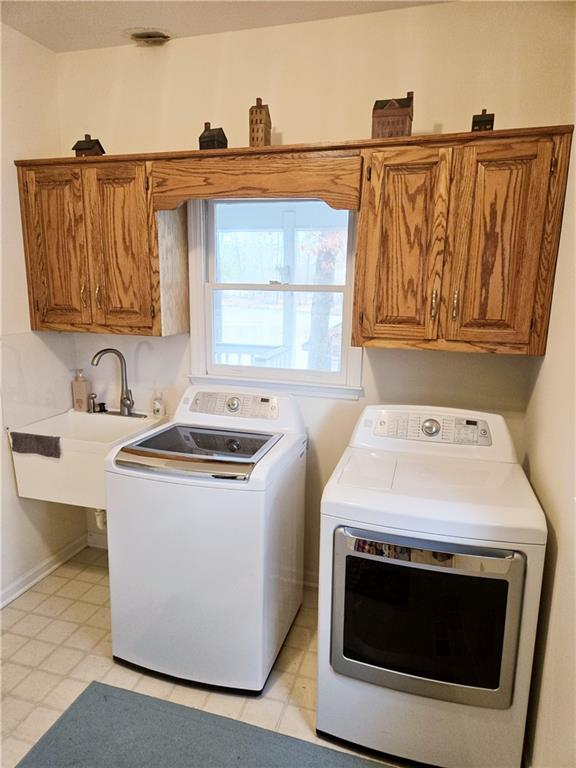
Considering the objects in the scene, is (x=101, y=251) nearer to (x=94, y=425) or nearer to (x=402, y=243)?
(x=94, y=425)

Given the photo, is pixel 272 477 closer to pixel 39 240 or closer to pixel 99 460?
pixel 99 460

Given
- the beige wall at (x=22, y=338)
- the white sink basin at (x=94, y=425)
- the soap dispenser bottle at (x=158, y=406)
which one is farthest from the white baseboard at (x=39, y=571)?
the soap dispenser bottle at (x=158, y=406)

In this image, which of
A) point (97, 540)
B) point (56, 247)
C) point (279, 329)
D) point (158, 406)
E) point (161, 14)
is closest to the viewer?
point (161, 14)

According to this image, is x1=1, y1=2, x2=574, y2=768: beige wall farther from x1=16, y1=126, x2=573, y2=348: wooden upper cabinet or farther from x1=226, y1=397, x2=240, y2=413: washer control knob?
x1=226, y1=397, x2=240, y2=413: washer control knob

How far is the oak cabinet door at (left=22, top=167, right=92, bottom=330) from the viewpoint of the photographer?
2.22 meters

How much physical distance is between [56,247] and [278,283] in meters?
1.07

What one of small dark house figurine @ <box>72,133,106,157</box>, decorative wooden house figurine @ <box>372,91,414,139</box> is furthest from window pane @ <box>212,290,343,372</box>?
small dark house figurine @ <box>72,133,106,157</box>

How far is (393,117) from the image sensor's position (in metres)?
1.79

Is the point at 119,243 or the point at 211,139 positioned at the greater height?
the point at 211,139

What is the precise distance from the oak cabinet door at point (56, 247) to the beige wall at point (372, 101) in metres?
0.28

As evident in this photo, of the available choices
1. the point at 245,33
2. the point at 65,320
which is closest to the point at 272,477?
the point at 65,320

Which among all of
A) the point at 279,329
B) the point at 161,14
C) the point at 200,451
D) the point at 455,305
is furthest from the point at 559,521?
the point at 161,14

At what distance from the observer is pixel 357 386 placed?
2.29 meters

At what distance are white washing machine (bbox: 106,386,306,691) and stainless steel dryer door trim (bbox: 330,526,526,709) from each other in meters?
0.31
